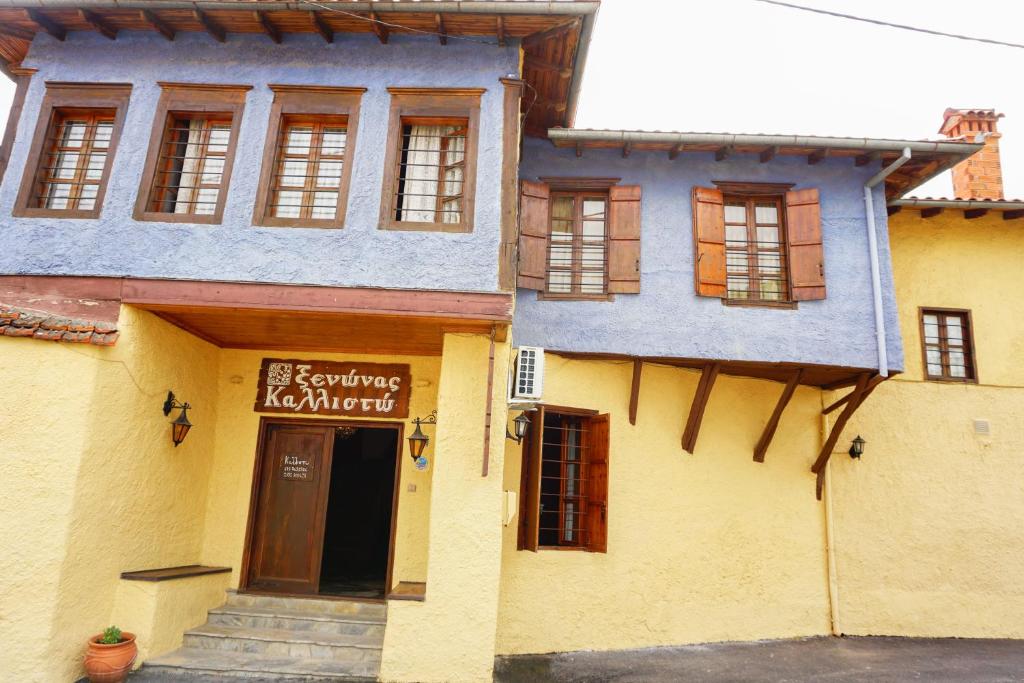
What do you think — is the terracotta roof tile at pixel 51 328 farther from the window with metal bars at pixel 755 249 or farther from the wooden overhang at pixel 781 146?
the window with metal bars at pixel 755 249

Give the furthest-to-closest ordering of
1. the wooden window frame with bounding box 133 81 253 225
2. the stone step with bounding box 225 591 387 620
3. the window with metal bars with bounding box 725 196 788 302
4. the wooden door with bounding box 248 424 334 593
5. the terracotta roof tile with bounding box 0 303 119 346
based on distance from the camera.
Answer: the window with metal bars with bounding box 725 196 788 302
the wooden door with bounding box 248 424 334 593
the stone step with bounding box 225 591 387 620
the wooden window frame with bounding box 133 81 253 225
the terracotta roof tile with bounding box 0 303 119 346

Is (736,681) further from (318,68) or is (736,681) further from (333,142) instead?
(318,68)

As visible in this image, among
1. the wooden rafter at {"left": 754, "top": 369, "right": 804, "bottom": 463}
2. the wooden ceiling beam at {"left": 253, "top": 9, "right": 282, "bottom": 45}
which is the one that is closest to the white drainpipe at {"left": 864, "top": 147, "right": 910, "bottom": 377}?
the wooden rafter at {"left": 754, "top": 369, "right": 804, "bottom": 463}

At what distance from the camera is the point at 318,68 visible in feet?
24.0

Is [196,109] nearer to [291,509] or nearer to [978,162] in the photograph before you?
[291,509]

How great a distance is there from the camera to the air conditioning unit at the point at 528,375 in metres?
7.20

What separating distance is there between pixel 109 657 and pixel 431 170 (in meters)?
5.65

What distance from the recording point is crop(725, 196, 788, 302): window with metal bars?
880 centimetres

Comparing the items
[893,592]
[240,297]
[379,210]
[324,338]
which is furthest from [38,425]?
[893,592]

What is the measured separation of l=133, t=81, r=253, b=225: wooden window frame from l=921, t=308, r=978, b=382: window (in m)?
9.57

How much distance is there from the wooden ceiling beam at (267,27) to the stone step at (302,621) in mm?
6364

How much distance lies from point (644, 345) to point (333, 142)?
4420mm

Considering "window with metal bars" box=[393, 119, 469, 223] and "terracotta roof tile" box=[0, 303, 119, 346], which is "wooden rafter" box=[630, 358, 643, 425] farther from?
"terracotta roof tile" box=[0, 303, 119, 346]

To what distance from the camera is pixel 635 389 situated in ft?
27.9
